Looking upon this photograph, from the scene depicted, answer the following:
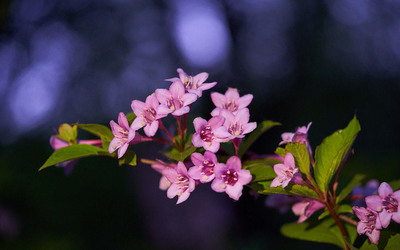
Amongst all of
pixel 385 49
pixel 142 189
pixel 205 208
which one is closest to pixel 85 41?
pixel 142 189

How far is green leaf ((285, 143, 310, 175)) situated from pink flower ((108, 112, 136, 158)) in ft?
1.83

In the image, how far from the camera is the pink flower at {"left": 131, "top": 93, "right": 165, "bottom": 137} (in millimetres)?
1241

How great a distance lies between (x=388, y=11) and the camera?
1753 centimetres

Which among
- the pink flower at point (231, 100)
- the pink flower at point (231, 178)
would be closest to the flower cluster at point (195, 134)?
the pink flower at point (231, 178)

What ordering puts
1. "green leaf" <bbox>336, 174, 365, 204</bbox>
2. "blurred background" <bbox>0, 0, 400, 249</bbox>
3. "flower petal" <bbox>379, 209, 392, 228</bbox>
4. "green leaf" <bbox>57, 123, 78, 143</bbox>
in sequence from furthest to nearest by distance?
"blurred background" <bbox>0, 0, 400, 249</bbox>, "green leaf" <bbox>57, 123, 78, 143</bbox>, "green leaf" <bbox>336, 174, 365, 204</bbox>, "flower petal" <bbox>379, 209, 392, 228</bbox>

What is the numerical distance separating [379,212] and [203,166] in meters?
0.56

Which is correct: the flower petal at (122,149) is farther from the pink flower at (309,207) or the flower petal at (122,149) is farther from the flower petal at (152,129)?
the pink flower at (309,207)

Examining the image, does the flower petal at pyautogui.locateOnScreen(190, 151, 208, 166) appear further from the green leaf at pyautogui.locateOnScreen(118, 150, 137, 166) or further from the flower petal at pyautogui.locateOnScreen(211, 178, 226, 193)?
the green leaf at pyautogui.locateOnScreen(118, 150, 137, 166)

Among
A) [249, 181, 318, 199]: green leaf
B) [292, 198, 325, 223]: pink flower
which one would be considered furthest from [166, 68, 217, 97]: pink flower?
[292, 198, 325, 223]: pink flower

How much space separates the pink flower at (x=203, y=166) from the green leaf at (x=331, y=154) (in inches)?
15.5

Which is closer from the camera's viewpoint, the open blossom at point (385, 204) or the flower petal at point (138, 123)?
the open blossom at point (385, 204)

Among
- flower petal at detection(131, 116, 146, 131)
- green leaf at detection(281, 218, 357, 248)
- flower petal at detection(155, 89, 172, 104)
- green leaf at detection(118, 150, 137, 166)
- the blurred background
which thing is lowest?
the blurred background

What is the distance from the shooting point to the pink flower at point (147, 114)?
1241mm

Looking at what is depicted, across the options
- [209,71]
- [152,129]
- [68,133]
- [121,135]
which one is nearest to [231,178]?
[152,129]
